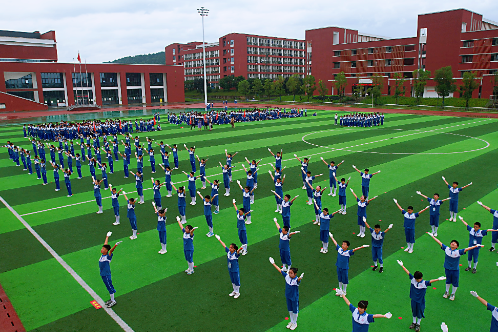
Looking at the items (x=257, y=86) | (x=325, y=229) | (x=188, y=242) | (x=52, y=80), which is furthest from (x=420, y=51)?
(x=188, y=242)

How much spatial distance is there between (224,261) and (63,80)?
7930 centimetres

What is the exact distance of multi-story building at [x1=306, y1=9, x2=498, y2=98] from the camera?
6856 centimetres

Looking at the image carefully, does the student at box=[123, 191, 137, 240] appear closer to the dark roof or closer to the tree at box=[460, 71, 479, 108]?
the tree at box=[460, 71, 479, 108]

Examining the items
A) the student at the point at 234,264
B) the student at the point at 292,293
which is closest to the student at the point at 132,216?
the student at the point at 234,264

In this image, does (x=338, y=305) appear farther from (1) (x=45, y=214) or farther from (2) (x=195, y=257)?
(1) (x=45, y=214)

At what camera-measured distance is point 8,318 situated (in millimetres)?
8758

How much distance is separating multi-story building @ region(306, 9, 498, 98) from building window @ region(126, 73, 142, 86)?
150 ft

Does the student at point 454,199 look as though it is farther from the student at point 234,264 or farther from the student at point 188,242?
the student at point 188,242

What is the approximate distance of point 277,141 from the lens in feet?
105

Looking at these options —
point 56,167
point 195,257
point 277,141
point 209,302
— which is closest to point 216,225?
point 195,257

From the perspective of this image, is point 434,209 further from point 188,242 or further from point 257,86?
point 257,86

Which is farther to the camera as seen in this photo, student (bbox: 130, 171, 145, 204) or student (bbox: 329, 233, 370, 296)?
student (bbox: 130, 171, 145, 204)

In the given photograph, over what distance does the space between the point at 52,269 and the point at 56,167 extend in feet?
31.3

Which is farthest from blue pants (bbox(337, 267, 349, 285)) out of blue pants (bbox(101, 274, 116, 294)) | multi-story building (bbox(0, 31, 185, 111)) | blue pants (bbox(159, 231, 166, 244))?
multi-story building (bbox(0, 31, 185, 111))
